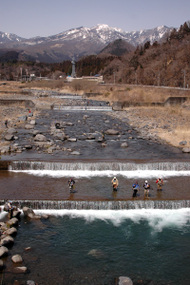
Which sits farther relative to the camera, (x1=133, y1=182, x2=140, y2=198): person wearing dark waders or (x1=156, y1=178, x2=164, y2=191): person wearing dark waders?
(x1=156, y1=178, x2=164, y2=191): person wearing dark waders

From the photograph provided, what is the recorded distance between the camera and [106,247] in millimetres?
15391

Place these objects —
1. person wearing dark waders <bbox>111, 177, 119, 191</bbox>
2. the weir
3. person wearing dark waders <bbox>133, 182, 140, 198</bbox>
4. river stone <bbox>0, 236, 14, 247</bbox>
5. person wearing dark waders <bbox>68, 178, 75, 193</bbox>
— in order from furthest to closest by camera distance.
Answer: the weir < person wearing dark waders <bbox>111, 177, 119, 191</bbox> < person wearing dark waders <bbox>68, 178, 75, 193</bbox> < person wearing dark waders <bbox>133, 182, 140, 198</bbox> < river stone <bbox>0, 236, 14, 247</bbox>

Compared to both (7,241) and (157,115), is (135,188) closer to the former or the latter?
(7,241)

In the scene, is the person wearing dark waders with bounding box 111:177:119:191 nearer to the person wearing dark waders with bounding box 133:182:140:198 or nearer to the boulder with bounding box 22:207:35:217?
the person wearing dark waders with bounding box 133:182:140:198

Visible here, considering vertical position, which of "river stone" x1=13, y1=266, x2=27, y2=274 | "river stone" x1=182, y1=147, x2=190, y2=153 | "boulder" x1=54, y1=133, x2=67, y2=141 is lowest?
"river stone" x1=13, y1=266, x2=27, y2=274

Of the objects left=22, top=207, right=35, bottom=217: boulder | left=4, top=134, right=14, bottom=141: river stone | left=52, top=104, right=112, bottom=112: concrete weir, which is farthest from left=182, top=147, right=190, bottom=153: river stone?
left=52, top=104, right=112, bottom=112: concrete weir

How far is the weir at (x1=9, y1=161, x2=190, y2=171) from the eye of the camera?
2539 centimetres

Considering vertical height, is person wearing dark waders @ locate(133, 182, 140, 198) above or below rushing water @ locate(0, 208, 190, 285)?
above

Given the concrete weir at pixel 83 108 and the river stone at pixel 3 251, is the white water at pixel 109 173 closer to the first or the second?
the river stone at pixel 3 251

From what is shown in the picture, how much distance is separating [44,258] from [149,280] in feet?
15.0

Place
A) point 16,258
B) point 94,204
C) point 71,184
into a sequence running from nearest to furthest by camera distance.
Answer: point 16,258 < point 94,204 < point 71,184

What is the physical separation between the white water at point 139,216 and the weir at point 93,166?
6.55m

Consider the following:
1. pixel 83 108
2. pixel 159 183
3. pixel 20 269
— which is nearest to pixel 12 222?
pixel 20 269

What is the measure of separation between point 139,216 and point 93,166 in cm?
775
